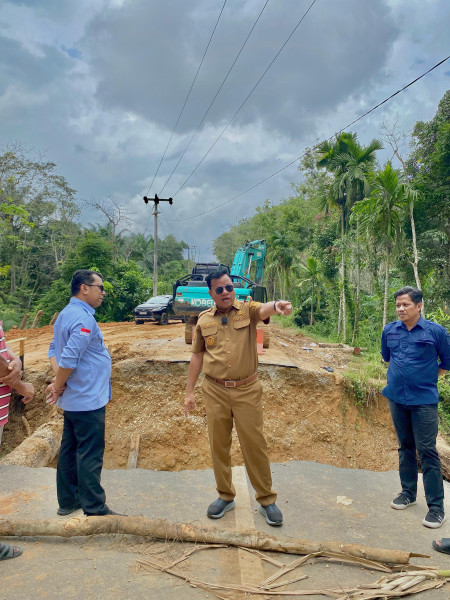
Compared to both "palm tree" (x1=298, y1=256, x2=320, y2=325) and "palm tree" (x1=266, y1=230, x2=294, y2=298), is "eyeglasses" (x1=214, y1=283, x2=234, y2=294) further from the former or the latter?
"palm tree" (x1=266, y1=230, x2=294, y2=298)

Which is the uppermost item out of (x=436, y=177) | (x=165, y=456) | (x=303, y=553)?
(x=436, y=177)

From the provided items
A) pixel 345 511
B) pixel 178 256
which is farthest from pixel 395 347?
pixel 178 256

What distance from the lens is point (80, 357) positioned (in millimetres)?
3051

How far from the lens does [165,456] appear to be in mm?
6668

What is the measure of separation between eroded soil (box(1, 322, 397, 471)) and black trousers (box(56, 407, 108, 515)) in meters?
3.58

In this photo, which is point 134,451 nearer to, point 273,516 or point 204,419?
point 204,419

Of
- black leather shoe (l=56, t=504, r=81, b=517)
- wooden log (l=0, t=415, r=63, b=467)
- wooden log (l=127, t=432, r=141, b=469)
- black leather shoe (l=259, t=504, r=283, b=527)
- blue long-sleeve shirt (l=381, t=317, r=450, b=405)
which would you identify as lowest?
wooden log (l=127, t=432, r=141, b=469)

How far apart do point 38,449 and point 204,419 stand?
2.78m

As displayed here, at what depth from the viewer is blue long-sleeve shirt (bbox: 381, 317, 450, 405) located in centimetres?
341

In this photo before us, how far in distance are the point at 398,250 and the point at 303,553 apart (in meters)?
9.06

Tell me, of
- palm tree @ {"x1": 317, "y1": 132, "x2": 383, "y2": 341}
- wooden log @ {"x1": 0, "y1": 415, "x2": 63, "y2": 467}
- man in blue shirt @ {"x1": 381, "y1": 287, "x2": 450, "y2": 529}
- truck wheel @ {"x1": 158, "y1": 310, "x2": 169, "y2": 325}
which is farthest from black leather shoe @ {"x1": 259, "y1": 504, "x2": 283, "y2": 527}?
truck wheel @ {"x1": 158, "y1": 310, "x2": 169, "y2": 325}

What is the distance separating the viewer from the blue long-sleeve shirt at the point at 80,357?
295cm

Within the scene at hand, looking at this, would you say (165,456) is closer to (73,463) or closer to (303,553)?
(73,463)

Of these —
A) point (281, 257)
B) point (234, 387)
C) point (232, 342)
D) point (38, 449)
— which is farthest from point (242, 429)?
point (281, 257)
